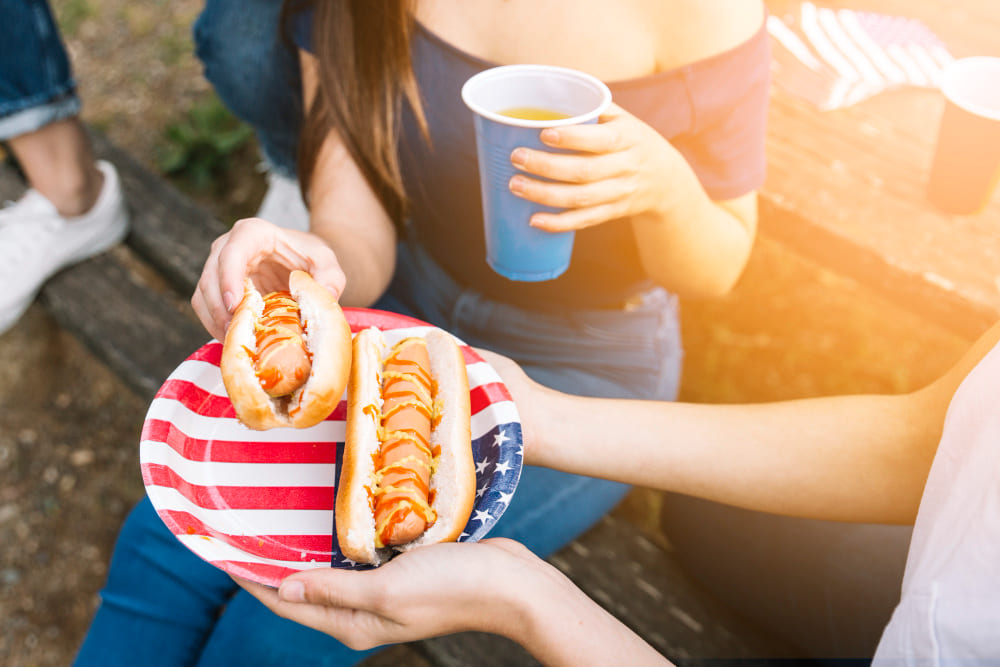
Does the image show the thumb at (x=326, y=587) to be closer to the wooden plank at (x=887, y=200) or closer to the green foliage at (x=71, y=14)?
the wooden plank at (x=887, y=200)

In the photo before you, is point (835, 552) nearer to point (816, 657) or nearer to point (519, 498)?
point (816, 657)

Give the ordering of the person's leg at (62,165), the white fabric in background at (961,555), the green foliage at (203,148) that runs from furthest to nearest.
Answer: the green foliage at (203,148) < the person's leg at (62,165) < the white fabric in background at (961,555)

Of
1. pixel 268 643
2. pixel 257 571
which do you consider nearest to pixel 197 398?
pixel 257 571

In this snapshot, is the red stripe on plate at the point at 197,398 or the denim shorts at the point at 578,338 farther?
the denim shorts at the point at 578,338

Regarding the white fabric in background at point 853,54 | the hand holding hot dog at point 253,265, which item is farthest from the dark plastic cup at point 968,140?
the hand holding hot dog at point 253,265

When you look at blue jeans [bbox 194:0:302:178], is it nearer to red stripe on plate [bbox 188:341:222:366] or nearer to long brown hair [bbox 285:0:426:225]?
long brown hair [bbox 285:0:426:225]

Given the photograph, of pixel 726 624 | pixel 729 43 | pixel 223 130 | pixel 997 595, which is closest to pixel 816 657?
pixel 726 624

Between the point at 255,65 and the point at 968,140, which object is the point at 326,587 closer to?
the point at 968,140

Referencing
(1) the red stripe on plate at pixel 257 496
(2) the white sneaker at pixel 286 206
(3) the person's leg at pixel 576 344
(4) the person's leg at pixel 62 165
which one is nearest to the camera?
(1) the red stripe on plate at pixel 257 496
